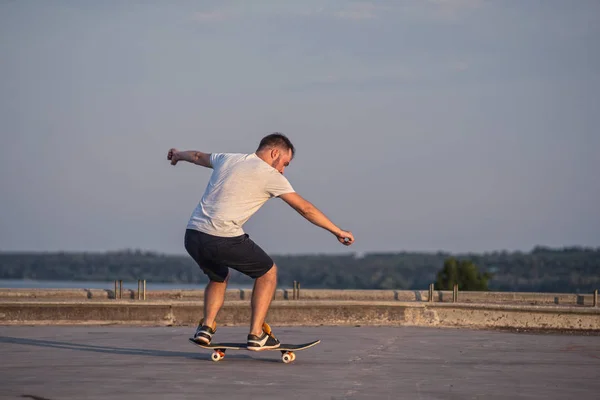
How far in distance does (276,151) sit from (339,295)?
343 inches

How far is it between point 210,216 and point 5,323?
5.63m

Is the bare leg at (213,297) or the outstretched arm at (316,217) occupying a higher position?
the outstretched arm at (316,217)

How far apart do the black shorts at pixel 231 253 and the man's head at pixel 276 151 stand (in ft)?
2.29

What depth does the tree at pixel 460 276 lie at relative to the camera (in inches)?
1932

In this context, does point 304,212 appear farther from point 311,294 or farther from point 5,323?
point 311,294

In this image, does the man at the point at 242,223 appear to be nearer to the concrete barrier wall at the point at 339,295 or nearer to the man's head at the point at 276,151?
the man's head at the point at 276,151

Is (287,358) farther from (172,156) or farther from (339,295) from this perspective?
(339,295)

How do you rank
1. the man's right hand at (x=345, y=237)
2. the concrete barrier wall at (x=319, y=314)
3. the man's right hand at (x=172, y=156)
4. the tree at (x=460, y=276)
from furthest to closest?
the tree at (x=460, y=276) → the concrete barrier wall at (x=319, y=314) → the man's right hand at (x=172, y=156) → the man's right hand at (x=345, y=237)

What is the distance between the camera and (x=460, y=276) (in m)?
50.7

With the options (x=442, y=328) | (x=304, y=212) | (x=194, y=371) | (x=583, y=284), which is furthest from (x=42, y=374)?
(x=583, y=284)

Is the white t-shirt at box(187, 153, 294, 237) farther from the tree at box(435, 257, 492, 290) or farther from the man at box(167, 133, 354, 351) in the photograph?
the tree at box(435, 257, 492, 290)

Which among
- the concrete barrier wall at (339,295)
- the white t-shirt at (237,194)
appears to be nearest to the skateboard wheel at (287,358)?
the white t-shirt at (237,194)

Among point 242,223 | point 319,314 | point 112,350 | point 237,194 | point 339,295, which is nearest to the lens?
point 237,194

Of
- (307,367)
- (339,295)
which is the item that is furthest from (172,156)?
(339,295)
